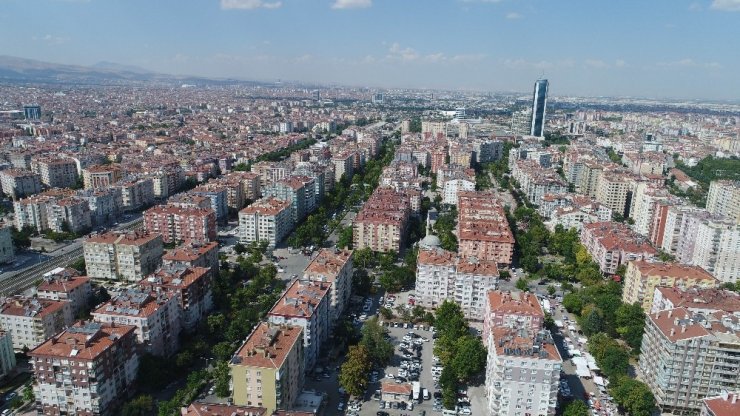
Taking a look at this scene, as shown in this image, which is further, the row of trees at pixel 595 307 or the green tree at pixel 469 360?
the green tree at pixel 469 360

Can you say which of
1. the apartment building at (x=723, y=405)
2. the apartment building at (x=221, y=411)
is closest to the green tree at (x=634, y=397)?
the apartment building at (x=723, y=405)

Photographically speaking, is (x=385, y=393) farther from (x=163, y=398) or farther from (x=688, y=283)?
(x=688, y=283)

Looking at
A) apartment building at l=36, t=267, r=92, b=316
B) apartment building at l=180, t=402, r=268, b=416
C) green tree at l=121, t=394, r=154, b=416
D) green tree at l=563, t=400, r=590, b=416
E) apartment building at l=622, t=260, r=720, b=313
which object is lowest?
green tree at l=121, t=394, r=154, b=416

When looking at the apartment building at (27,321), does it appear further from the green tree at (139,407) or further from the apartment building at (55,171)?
the apartment building at (55,171)

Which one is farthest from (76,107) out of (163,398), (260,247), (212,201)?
(163,398)

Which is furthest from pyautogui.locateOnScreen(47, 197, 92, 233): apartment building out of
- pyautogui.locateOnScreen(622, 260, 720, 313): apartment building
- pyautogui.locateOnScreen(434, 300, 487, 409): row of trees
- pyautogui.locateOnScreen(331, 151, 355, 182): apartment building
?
pyautogui.locateOnScreen(622, 260, 720, 313): apartment building

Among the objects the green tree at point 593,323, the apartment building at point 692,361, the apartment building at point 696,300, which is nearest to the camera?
the apartment building at point 692,361

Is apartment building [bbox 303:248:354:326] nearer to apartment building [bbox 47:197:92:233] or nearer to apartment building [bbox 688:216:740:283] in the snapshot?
apartment building [bbox 47:197:92:233]
